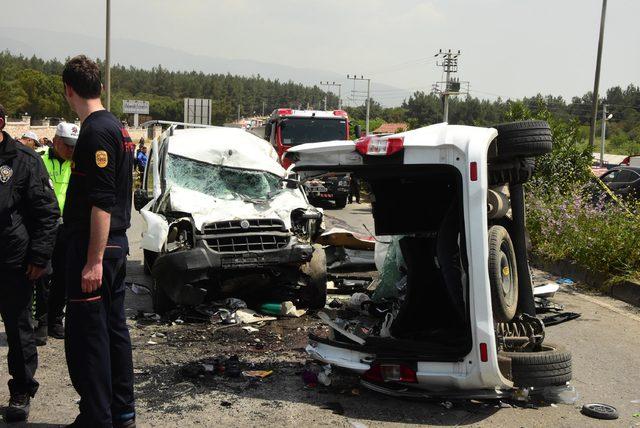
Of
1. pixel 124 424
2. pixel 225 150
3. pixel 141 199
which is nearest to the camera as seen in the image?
pixel 124 424

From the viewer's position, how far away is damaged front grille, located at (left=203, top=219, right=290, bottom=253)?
24.3 feet

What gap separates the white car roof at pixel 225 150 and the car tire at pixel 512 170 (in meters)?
3.90

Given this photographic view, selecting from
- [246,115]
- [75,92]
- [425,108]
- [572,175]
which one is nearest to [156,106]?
[246,115]

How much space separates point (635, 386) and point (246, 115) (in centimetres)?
18082

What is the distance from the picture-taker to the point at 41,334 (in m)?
6.49

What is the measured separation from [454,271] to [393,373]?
83 centimetres

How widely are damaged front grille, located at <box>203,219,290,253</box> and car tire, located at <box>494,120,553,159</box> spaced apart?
9.87 ft

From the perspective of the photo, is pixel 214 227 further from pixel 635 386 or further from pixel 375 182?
pixel 635 386

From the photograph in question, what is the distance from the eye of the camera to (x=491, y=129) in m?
4.99

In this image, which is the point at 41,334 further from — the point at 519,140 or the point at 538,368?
the point at 519,140

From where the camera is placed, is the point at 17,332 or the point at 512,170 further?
the point at 512,170

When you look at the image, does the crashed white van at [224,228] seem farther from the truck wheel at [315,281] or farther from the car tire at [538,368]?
the car tire at [538,368]

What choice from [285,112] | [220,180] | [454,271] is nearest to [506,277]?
[454,271]

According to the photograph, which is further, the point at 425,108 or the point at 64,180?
the point at 425,108
